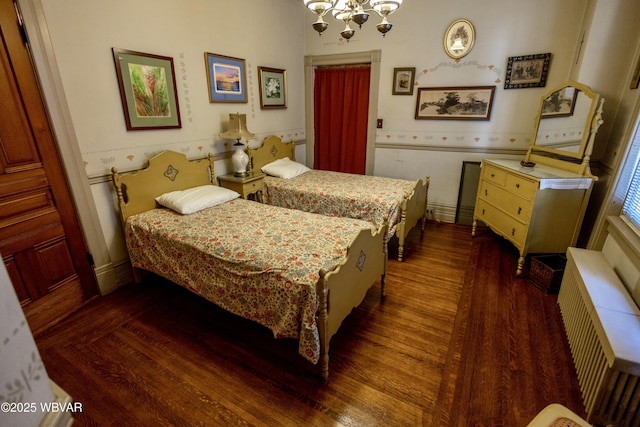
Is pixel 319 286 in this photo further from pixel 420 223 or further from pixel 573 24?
pixel 573 24

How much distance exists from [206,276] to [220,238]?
27 centimetres

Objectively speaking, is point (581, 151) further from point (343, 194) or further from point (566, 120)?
point (343, 194)

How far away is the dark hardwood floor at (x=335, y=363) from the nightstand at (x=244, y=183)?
1.19 metres

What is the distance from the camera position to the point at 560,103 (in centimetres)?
295

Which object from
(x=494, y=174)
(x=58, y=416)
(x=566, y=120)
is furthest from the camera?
(x=494, y=174)

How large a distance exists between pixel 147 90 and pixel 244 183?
118 cm

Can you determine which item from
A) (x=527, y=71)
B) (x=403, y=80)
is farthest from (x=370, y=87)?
(x=527, y=71)

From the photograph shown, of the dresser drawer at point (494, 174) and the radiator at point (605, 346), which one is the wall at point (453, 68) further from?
the radiator at point (605, 346)

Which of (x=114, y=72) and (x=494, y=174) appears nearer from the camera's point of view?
(x=114, y=72)

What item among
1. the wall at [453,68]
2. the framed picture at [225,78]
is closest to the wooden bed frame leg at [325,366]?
the framed picture at [225,78]

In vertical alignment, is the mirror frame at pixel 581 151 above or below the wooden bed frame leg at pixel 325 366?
above

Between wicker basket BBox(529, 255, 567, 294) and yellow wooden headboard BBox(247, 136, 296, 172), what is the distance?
3081 mm

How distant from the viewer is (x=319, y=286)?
62.4 inches

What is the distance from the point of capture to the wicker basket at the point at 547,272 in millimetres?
2535
